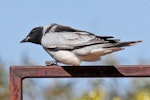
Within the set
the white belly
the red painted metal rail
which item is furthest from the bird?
the red painted metal rail

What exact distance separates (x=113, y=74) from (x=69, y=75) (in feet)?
0.52

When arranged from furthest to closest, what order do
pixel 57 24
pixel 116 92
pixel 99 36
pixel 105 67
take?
pixel 116 92, pixel 57 24, pixel 99 36, pixel 105 67

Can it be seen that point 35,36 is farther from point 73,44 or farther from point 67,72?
point 67,72

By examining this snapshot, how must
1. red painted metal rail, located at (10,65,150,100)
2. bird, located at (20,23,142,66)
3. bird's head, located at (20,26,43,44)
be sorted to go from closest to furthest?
red painted metal rail, located at (10,65,150,100), bird, located at (20,23,142,66), bird's head, located at (20,26,43,44)

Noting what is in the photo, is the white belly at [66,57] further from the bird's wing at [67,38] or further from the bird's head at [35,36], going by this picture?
the bird's head at [35,36]

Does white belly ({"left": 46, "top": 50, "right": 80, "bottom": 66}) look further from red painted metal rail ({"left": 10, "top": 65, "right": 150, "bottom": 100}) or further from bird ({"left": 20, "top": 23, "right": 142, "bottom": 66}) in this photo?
red painted metal rail ({"left": 10, "top": 65, "right": 150, "bottom": 100})

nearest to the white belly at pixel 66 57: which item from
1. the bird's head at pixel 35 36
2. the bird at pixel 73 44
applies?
the bird at pixel 73 44

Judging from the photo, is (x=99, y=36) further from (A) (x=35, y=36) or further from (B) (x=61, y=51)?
(A) (x=35, y=36)

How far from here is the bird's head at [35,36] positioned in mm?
2838

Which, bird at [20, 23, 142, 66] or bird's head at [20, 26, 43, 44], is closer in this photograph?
bird at [20, 23, 142, 66]

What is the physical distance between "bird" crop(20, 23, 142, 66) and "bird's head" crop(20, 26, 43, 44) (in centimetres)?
5

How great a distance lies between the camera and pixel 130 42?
2.36m

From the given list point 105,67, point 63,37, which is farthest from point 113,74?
point 63,37

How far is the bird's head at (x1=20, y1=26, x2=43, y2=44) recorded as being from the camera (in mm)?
2838
